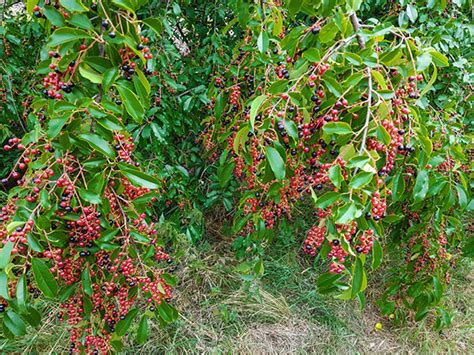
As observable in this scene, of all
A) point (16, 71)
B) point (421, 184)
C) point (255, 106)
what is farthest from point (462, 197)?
point (16, 71)

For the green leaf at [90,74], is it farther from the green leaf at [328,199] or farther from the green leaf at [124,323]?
the green leaf at [124,323]

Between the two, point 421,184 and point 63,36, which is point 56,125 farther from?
point 421,184

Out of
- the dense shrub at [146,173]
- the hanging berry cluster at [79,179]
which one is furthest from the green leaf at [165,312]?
the hanging berry cluster at [79,179]

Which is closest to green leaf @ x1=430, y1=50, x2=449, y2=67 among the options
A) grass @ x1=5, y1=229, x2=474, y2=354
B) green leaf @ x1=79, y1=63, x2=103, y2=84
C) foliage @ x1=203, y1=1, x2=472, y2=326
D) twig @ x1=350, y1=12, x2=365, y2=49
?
foliage @ x1=203, y1=1, x2=472, y2=326

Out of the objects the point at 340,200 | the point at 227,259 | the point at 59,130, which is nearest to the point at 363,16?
the point at 227,259

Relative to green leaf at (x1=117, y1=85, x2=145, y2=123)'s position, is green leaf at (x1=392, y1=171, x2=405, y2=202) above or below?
below

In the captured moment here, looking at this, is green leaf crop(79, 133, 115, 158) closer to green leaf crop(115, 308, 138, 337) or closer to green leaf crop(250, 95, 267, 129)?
green leaf crop(250, 95, 267, 129)

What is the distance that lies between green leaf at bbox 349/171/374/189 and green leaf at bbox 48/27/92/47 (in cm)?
66

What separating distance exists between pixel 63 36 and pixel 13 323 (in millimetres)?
676

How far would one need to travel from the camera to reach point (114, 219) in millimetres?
1197

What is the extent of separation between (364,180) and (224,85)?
134 centimetres

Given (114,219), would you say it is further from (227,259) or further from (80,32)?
(227,259)

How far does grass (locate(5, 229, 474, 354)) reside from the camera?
249 cm

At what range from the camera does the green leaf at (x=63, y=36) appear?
916 millimetres
